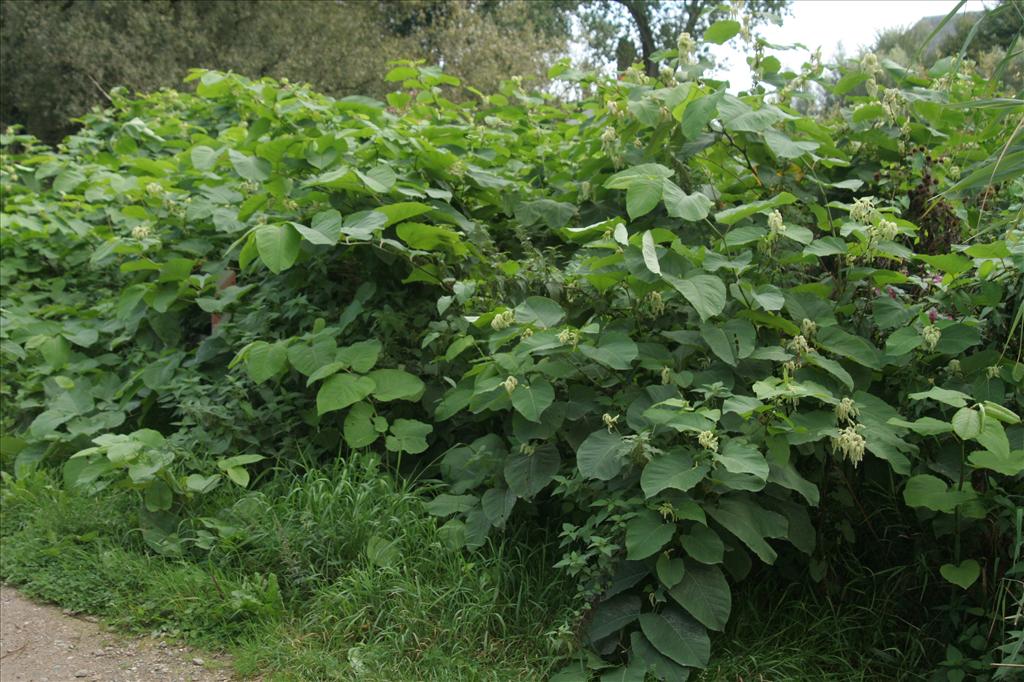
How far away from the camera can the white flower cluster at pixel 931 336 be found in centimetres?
290

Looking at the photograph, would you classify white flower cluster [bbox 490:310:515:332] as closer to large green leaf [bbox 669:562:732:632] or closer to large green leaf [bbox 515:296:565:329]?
large green leaf [bbox 515:296:565:329]

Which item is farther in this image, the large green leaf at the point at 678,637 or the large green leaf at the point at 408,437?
the large green leaf at the point at 408,437

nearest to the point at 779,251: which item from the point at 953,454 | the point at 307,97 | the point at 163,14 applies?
the point at 953,454

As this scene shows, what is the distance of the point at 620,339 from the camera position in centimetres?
311

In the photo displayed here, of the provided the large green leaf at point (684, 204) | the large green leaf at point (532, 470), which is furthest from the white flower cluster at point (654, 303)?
the large green leaf at point (532, 470)

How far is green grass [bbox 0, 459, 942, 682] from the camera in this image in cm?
293

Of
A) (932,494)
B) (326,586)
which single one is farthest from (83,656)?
(932,494)

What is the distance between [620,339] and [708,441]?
573 mm

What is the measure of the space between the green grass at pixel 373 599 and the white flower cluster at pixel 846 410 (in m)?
0.61

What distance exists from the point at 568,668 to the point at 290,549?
1194mm

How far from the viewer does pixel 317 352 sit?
3.82 m

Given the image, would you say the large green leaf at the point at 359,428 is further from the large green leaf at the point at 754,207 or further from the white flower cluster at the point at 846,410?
the white flower cluster at the point at 846,410

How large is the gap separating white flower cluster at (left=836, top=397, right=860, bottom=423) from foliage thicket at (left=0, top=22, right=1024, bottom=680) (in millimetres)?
12

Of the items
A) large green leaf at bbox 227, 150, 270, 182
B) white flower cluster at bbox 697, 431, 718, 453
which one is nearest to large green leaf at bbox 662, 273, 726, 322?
white flower cluster at bbox 697, 431, 718, 453
